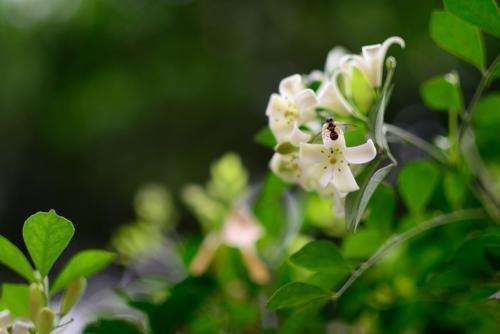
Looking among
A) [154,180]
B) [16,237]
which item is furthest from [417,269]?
[16,237]

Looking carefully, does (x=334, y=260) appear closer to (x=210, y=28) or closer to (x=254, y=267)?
(x=254, y=267)

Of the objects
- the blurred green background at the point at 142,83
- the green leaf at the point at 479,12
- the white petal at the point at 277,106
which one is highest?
the green leaf at the point at 479,12

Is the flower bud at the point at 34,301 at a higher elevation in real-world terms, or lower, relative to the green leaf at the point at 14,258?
lower

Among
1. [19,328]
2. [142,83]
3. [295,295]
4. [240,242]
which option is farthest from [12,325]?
[142,83]

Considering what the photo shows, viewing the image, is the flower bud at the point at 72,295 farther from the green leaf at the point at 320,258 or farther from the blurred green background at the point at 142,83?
the blurred green background at the point at 142,83

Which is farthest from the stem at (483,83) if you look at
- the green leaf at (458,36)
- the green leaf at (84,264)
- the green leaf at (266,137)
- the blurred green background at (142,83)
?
the blurred green background at (142,83)

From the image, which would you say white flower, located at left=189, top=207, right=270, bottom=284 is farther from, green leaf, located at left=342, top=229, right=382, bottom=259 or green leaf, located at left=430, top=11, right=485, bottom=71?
green leaf, located at left=430, top=11, right=485, bottom=71
